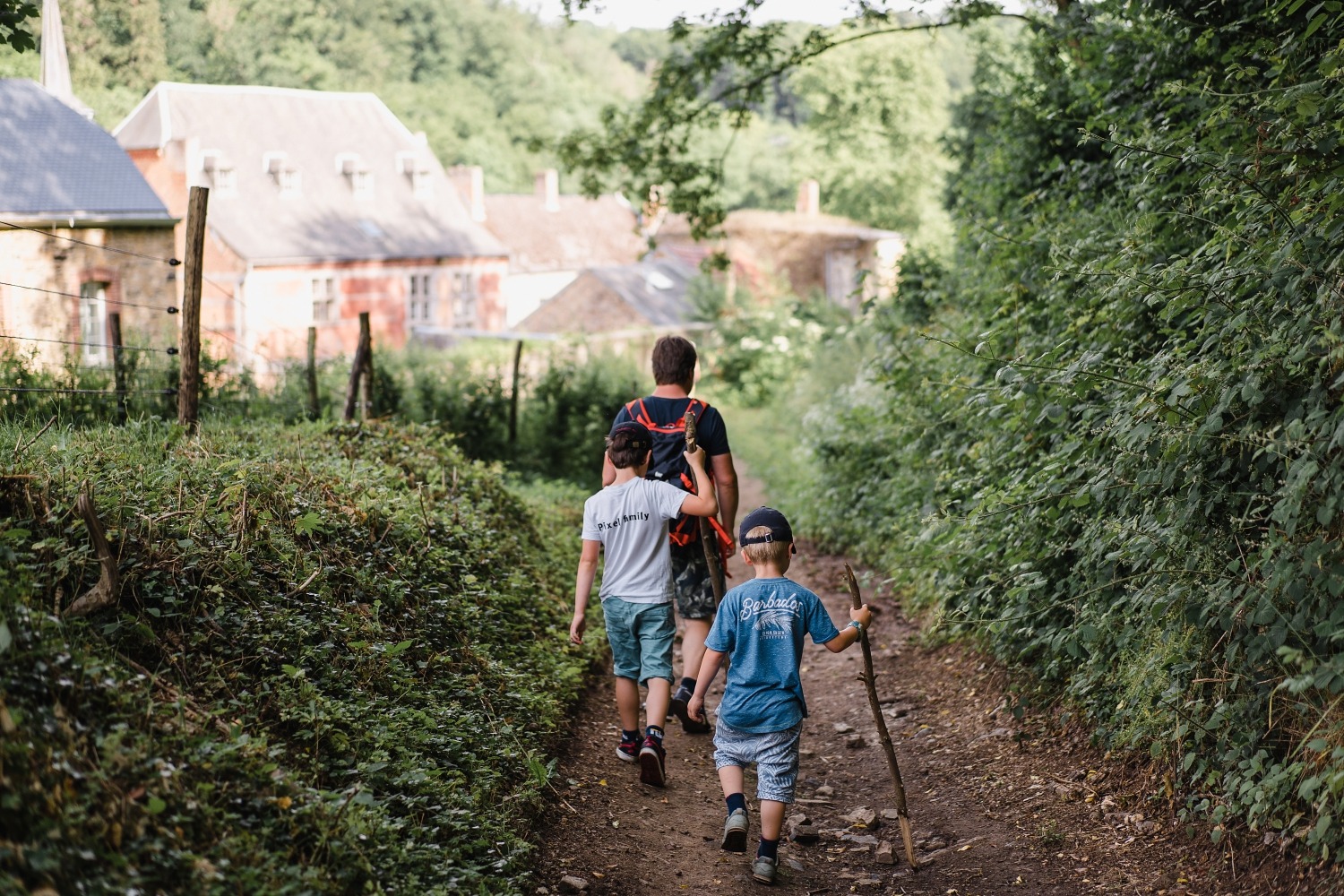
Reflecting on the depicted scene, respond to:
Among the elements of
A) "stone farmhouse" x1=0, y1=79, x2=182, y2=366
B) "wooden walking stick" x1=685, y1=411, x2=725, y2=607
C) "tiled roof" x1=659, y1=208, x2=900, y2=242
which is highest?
"tiled roof" x1=659, y1=208, x2=900, y2=242

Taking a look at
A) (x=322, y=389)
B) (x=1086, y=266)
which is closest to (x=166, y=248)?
(x=322, y=389)

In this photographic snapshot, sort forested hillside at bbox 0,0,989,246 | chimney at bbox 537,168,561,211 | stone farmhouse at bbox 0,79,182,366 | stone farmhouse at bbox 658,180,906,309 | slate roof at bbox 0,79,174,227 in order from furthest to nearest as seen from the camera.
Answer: chimney at bbox 537,168,561,211 → stone farmhouse at bbox 658,180,906,309 → forested hillside at bbox 0,0,989,246 → slate roof at bbox 0,79,174,227 → stone farmhouse at bbox 0,79,182,366

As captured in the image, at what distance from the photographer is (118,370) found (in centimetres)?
924

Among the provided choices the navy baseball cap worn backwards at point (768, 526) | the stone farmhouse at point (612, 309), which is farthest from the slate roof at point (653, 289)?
the navy baseball cap worn backwards at point (768, 526)

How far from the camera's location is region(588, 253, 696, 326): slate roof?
4125cm

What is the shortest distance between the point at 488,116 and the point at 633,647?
6300 centimetres

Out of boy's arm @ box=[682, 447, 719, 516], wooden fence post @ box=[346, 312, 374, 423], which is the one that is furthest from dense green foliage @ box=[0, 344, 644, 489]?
boy's arm @ box=[682, 447, 719, 516]

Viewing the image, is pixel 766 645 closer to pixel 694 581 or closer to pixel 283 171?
pixel 694 581

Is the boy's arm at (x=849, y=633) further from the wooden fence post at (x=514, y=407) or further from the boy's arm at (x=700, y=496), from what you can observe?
the wooden fence post at (x=514, y=407)

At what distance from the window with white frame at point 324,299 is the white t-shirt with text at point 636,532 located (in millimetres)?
35895

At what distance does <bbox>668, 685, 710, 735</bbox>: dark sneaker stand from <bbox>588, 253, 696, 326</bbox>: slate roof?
3293cm

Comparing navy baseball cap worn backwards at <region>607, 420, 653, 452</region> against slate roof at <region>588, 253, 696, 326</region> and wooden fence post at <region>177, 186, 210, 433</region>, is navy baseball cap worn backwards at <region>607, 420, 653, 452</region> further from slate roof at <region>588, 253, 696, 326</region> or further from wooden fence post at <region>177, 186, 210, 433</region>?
slate roof at <region>588, 253, 696, 326</region>

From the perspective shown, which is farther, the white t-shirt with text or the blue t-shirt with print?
the white t-shirt with text

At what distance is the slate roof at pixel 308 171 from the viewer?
38.1 m
